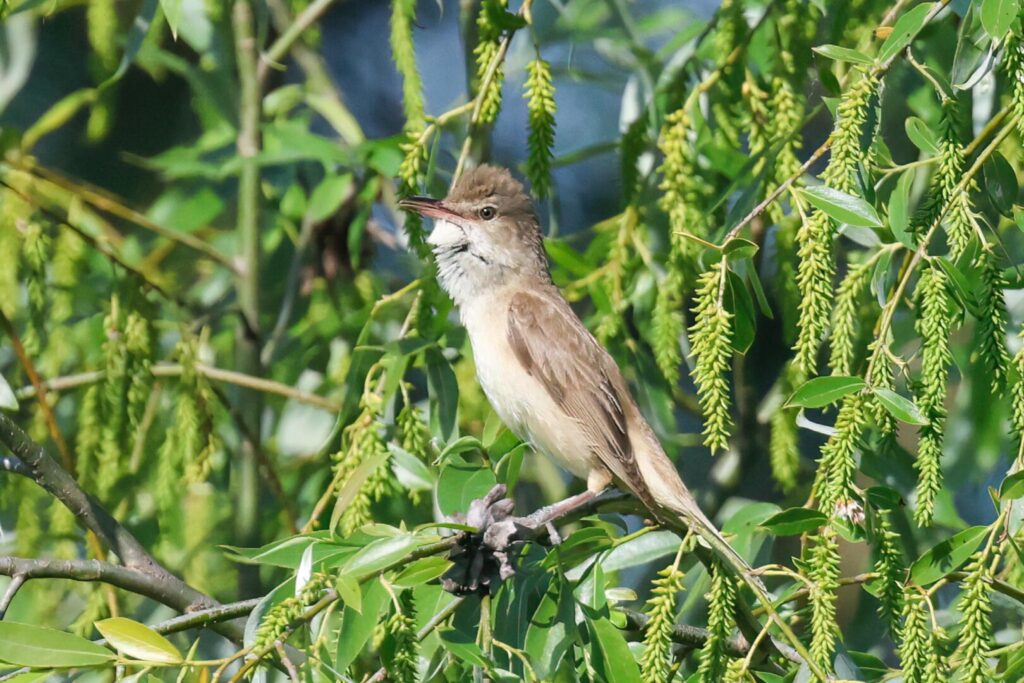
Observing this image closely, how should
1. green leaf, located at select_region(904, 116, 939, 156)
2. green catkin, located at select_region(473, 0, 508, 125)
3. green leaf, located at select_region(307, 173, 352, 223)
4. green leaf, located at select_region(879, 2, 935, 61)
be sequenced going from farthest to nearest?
green leaf, located at select_region(307, 173, 352, 223)
green catkin, located at select_region(473, 0, 508, 125)
green leaf, located at select_region(904, 116, 939, 156)
green leaf, located at select_region(879, 2, 935, 61)

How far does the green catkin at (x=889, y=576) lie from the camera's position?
2.21 metres

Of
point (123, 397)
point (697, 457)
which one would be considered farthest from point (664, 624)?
point (697, 457)

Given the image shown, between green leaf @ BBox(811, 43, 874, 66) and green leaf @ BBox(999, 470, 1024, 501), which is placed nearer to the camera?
green leaf @ BBox(999, 470, 1024, 501)

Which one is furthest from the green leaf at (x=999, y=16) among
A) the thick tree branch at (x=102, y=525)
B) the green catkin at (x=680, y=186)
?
the thick tree branch at (x=102, y=525)

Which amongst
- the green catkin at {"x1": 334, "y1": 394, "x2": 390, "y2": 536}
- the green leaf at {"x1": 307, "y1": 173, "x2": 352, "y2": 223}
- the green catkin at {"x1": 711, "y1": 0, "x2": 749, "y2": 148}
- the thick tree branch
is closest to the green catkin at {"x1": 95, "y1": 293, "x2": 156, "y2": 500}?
the thick tree branch

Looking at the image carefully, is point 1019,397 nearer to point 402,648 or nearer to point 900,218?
point 900,218

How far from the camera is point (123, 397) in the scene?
316 centimetres

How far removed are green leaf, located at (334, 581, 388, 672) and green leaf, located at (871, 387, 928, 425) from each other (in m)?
0.86

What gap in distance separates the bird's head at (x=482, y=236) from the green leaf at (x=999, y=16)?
5.80 ft

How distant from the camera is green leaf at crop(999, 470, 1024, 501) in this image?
201 cm

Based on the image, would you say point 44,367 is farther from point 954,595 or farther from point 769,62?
point 954,595

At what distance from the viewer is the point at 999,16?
2045 millimetres

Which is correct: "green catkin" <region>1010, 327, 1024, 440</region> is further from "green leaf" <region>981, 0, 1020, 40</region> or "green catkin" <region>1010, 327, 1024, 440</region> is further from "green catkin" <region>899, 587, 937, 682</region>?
"green leaf" <region>981, 0, 1020, 40</region>

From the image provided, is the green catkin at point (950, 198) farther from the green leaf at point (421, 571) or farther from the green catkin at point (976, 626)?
the green leaf at point (421, 571)
